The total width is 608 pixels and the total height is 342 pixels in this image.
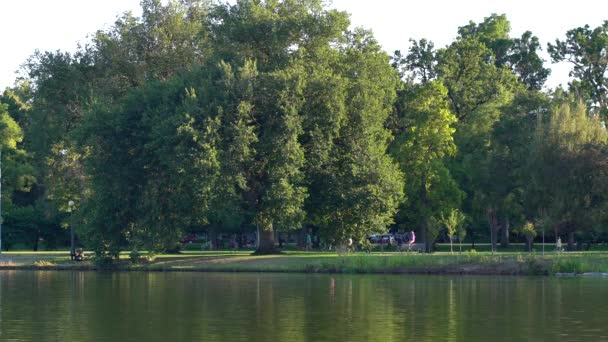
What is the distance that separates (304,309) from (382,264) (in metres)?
24.5

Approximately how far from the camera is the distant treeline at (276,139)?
64.8 metres

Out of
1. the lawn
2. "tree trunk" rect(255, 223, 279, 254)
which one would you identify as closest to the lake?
the lawn

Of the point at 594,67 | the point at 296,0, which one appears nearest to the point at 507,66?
the point at 594,67

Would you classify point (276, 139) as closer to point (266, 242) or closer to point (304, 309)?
point (266, 242)

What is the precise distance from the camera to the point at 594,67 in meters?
95.1

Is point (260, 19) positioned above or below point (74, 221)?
above

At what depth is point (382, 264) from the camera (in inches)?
2352

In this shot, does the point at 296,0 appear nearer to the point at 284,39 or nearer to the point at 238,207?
the point at 284,39

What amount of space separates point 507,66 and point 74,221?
54047 mm

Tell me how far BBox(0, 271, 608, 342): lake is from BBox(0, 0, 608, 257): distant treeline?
1203 cm

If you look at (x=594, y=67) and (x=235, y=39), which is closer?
(x=235, y=39)

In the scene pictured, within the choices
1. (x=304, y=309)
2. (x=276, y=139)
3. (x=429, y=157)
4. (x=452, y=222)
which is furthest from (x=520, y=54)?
(x=304, y=309)

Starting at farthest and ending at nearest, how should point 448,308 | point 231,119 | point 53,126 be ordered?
point 53,126
point 231,119
point 448,308

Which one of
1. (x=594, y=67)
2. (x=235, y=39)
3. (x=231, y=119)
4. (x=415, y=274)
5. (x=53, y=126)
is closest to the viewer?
(x=415, y=274)
